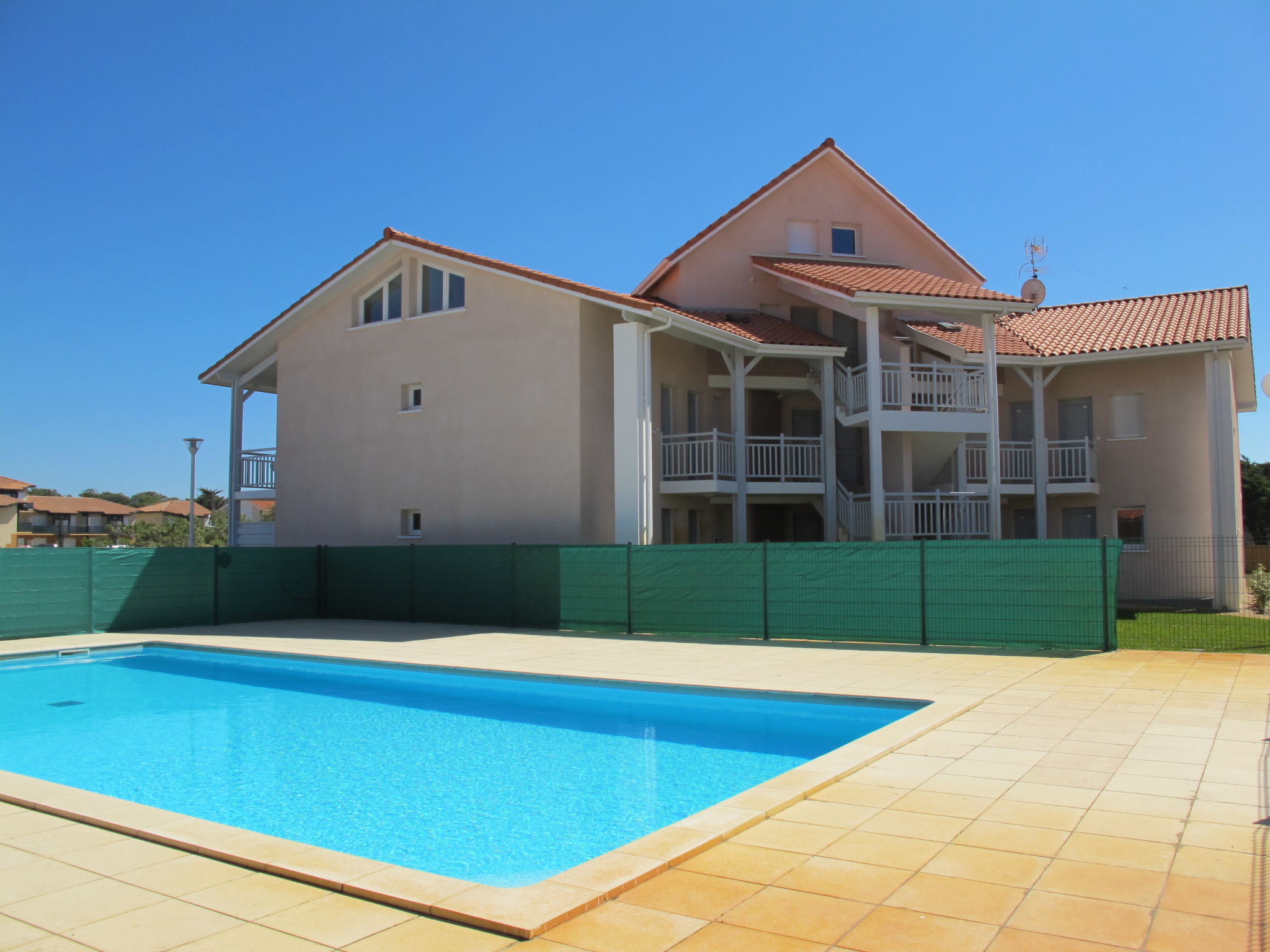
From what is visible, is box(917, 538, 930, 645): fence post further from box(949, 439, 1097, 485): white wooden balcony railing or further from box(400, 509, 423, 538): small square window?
box(400, 509, 423, 538): small square window

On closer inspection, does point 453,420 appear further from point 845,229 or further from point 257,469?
point 845,229

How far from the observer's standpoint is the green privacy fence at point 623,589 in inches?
532

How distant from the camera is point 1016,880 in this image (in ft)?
14.8

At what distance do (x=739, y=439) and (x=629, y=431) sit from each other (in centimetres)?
346

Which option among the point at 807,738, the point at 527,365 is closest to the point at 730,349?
the point at 527,365

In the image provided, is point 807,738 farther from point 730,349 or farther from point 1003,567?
point 730,349

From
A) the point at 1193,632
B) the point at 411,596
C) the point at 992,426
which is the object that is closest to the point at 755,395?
the point at 992,426

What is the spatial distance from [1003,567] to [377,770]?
9.14 m

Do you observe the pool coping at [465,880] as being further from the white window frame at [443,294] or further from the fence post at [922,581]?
the white window frame at [443,294]

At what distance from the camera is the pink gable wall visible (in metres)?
23.5

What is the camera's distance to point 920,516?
2061cm

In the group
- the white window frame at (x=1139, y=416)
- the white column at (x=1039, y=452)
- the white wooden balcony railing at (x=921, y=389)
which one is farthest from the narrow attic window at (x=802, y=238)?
the white window frame at (x=1139, y=416)

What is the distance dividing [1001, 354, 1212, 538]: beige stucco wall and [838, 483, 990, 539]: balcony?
383 centimetres

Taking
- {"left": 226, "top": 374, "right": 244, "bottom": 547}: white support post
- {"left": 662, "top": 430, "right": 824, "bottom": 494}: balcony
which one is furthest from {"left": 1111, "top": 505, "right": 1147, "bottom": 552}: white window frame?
{"left": 226, "top": 374, "right": 244, "bottom": 547}: white support post
